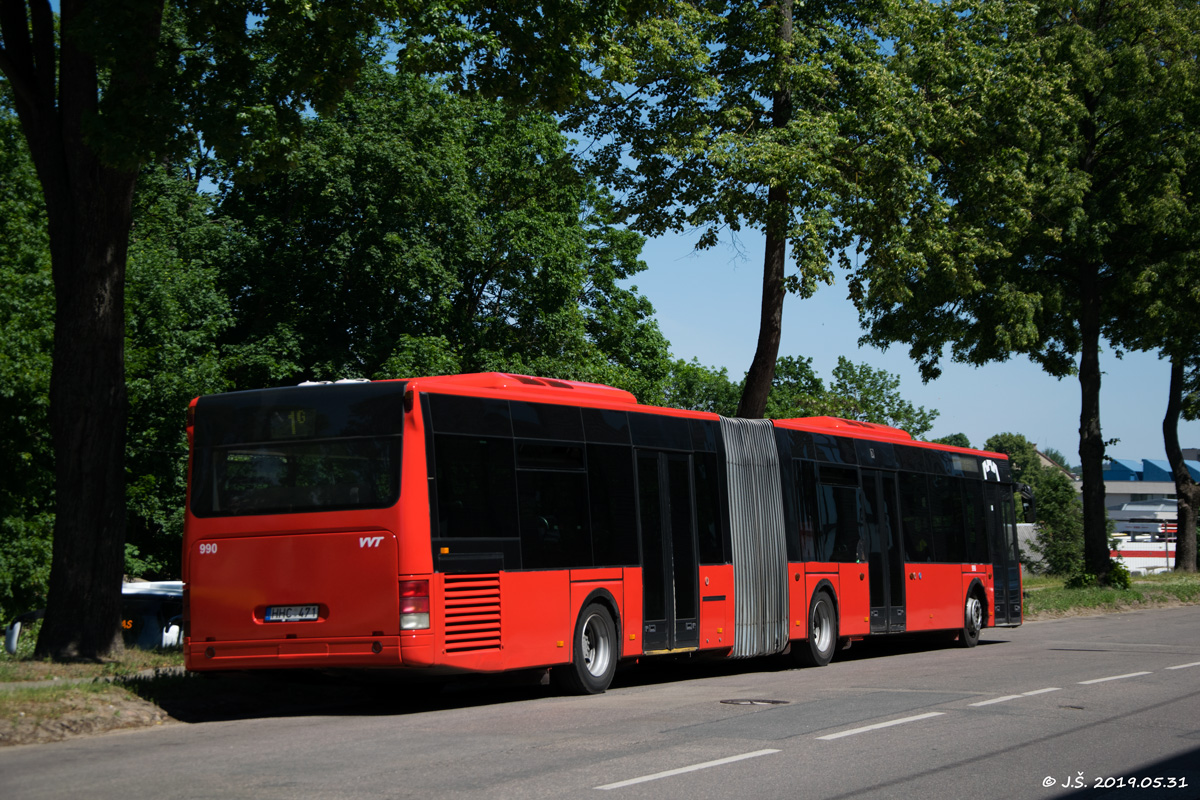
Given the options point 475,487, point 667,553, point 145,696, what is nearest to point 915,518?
point 667,553

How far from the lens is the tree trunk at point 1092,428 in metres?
35.3

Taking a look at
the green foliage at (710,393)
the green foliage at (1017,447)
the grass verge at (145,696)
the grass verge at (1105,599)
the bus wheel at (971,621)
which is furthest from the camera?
the green foliage at (1017,447)

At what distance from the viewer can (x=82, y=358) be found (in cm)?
1479

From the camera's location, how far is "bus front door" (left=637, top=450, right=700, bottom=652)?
14844 mm

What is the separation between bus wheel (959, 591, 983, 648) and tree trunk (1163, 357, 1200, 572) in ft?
91.1

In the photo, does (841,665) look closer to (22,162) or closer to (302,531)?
(302,531)

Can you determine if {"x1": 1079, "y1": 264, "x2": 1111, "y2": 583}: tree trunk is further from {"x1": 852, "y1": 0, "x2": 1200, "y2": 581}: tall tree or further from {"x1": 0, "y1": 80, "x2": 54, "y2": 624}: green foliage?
{"x1": 0, "y1": 80, "x2": 54, "y2": 624}: green foliage

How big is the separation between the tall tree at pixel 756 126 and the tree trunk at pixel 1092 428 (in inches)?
582

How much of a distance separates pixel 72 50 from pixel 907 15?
15141 millimetres

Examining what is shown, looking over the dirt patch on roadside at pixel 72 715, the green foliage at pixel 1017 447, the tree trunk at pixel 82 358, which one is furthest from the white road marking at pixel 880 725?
the green foliage at pixel 1017 447

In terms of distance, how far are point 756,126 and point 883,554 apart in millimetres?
8258

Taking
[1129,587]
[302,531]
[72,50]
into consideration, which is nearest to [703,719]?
[302,531]

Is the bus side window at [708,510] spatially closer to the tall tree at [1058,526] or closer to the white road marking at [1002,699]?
the white road marking at [1002,699]

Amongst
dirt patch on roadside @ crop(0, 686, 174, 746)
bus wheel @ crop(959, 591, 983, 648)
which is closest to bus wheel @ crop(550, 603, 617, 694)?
dirt patch on roadside @ crop(0, 686, 174, 746)
